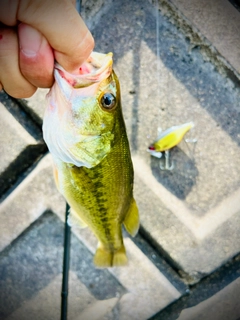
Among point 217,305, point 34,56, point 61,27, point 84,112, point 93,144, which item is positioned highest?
point 61,27

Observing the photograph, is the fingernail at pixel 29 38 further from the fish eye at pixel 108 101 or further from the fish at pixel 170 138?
the fish at pixel 170 138

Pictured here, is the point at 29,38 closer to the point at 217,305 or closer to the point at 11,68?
the point at 11,68

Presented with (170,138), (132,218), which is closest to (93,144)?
(132,218)

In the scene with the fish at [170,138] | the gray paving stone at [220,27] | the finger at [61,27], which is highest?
the gray paving stone at [220,27]

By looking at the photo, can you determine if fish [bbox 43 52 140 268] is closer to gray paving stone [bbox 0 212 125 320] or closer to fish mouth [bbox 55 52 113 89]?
fish mouth [bbox 55 52 113 89]

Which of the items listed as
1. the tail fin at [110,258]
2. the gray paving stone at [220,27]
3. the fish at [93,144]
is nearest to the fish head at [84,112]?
the fish at [93,144]

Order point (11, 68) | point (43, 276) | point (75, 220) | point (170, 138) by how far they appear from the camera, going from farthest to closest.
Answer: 1. point (43, 276)
2. point (170, 138)
3. point (75, 220)
4. point (11, 68)
